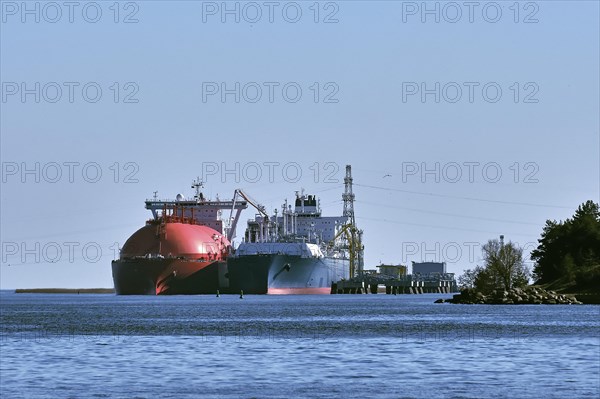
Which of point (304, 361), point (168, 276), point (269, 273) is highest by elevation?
point (269, 273)

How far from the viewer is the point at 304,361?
46781mm

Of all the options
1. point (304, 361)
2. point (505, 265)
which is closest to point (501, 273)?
point (505, 265)

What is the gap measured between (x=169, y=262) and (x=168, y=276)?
8.48 feet

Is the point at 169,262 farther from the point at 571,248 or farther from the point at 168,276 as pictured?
→ the point at 571,248

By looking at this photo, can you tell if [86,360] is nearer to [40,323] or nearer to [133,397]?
[133,397]

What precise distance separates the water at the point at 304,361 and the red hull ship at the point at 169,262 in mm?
96607

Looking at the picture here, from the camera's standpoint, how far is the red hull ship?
173m

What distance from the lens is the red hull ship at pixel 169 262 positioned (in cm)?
17262

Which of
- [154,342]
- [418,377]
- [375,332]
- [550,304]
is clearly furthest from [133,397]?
[550,304]

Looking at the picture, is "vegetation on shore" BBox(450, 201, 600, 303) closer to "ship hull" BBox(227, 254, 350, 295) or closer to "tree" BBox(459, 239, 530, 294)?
"tree" BBox(459, 239, 530, 294)

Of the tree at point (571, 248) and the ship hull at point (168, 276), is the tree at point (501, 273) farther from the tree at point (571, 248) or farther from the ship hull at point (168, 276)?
the ship hull at point (168, 276)

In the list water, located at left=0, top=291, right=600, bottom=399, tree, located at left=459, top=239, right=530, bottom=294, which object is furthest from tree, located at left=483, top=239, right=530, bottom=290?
water, located at left=0, top=291, right=600, bottom=399

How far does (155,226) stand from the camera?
176750 millimetres

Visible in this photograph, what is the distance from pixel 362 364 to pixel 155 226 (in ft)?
437
